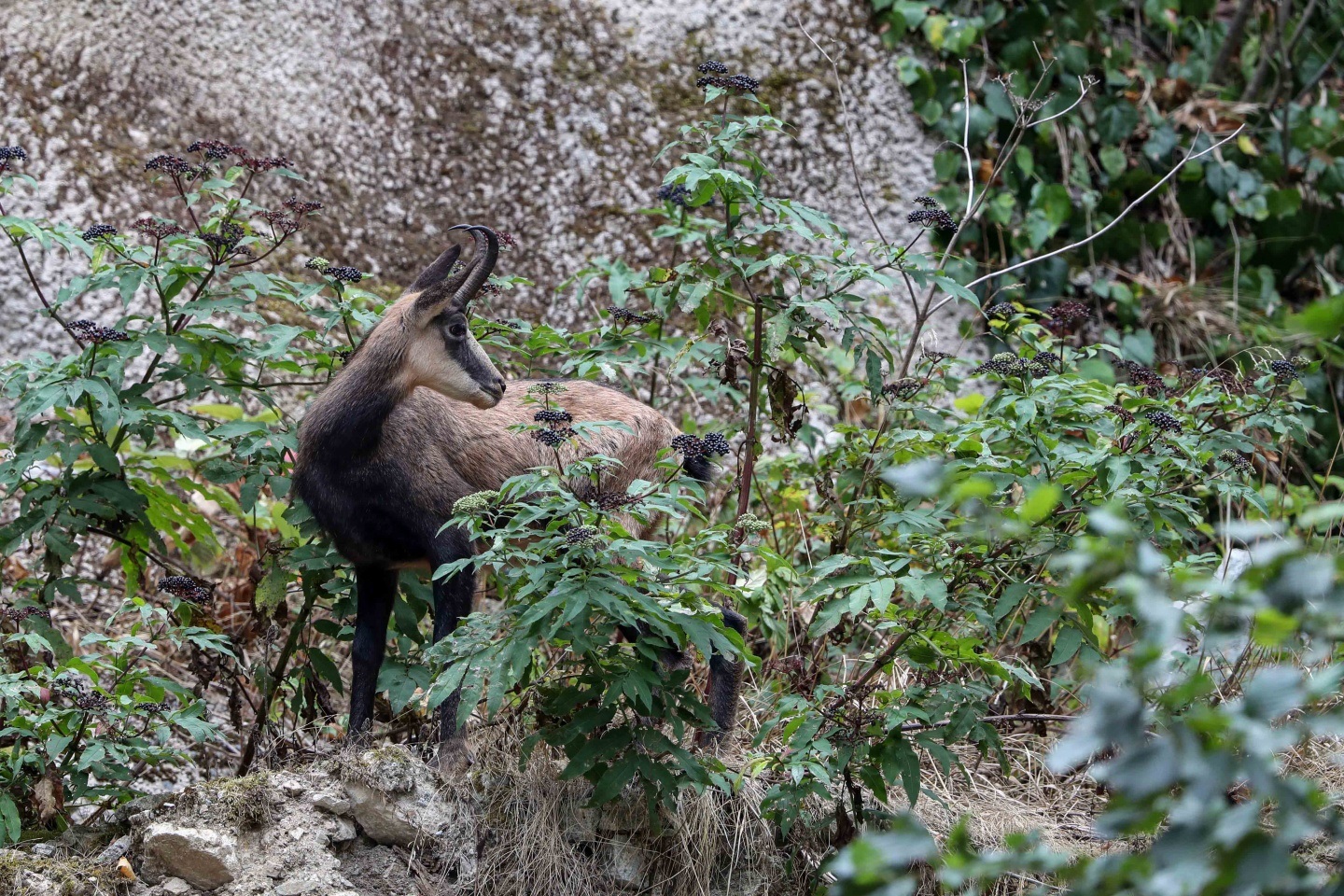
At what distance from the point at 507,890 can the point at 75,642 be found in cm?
257

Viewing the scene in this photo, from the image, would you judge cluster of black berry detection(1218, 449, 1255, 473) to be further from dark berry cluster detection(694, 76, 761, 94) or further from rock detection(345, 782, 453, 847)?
rock detection(345, 782, 453, 847)

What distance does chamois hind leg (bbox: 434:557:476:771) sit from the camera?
4113mm

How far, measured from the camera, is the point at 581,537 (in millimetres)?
3270

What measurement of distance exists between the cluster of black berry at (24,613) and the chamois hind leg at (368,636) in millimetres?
1011

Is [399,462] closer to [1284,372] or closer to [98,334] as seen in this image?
[98,334]

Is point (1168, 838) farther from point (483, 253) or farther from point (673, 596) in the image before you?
point (483, 253)

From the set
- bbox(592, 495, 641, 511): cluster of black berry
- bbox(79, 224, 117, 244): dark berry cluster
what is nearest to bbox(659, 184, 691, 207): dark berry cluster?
bbox(592, 495, 641, 511): cluster of black berry

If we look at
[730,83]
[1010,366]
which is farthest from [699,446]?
[730,83]

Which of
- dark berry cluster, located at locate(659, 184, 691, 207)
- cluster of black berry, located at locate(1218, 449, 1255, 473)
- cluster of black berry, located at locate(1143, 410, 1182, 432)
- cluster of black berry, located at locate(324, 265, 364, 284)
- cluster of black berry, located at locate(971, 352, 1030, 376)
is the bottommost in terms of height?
cluster of black berry, located at locate(1218, 449, 1255, 473)

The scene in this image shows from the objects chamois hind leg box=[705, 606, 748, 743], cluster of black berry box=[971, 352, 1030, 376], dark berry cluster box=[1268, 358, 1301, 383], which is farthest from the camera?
chamois hind leg box=[705, 606, 748, 743]

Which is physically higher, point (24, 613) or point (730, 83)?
point (730, 83)

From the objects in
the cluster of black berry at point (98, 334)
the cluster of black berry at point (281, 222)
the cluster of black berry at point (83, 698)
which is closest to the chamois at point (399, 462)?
the cluster of black berry at point (281, 222)

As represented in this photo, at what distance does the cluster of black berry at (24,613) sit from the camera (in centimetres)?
399

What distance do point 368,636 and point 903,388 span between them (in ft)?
6.85
